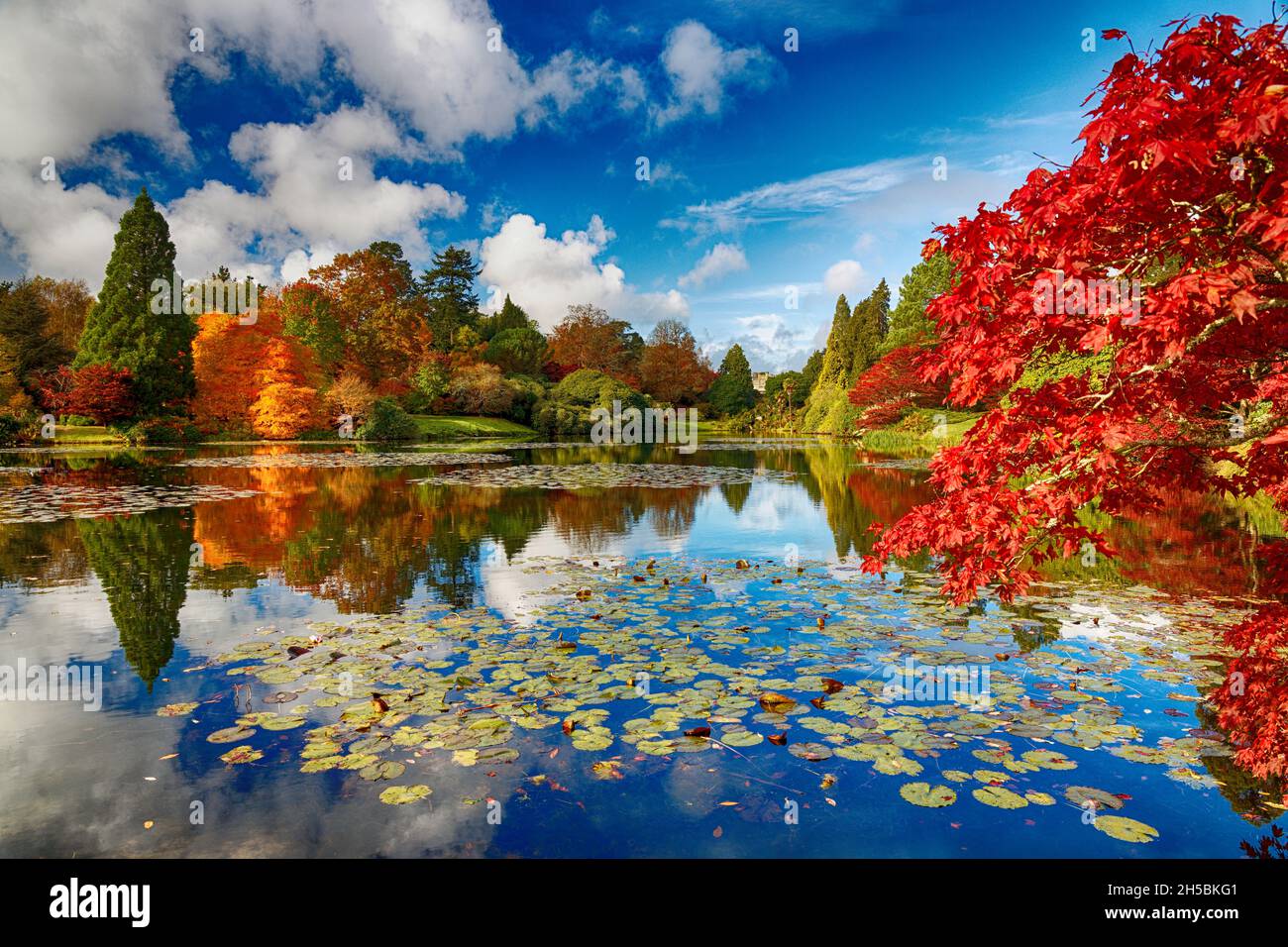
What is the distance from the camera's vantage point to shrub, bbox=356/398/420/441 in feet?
128

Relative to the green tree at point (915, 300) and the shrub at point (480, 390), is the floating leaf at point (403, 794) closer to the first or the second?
the green tree at point (915, 300)

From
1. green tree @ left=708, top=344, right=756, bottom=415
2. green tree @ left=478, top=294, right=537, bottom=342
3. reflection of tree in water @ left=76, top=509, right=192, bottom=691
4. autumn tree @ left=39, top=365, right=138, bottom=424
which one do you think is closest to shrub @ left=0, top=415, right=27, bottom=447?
autumn tree @ left=39, top=365, right=138, bottom=424

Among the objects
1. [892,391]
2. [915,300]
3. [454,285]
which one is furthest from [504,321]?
[892,391]

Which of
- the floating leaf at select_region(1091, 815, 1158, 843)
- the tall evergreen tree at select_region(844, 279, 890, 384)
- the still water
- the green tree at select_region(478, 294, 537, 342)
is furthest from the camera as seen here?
the green tree at select_region(478, 294, 537, 342)

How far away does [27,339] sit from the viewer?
3678cm

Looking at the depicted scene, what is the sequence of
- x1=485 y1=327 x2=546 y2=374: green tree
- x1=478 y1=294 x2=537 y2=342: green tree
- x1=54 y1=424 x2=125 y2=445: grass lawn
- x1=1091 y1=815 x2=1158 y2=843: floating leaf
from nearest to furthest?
x1=1091 y1=815 x2=1158 y2=843: floating leaf → x1=54 y1=424 x2=125 y2=445: grass lawn → x1=485 y1=327 x2=546 y2=374: green tree → x1=478 y1=294 x2=537 y2=342: green tree

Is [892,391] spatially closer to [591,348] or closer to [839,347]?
[839,347]

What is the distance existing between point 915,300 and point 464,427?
2974 centimetres

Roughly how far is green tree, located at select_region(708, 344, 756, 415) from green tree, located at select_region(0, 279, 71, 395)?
2092 inches

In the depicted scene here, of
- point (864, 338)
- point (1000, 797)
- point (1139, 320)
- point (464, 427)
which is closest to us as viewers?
point (1139, 320)

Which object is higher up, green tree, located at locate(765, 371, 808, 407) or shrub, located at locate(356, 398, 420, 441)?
green tree, located at locate(765, 371, 808, 407)

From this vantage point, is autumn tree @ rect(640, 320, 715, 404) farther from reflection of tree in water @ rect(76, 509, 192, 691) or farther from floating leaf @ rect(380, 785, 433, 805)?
floating leaf @ rect(380, 785, 433, 805)

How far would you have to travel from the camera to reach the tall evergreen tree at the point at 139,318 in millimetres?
32750
